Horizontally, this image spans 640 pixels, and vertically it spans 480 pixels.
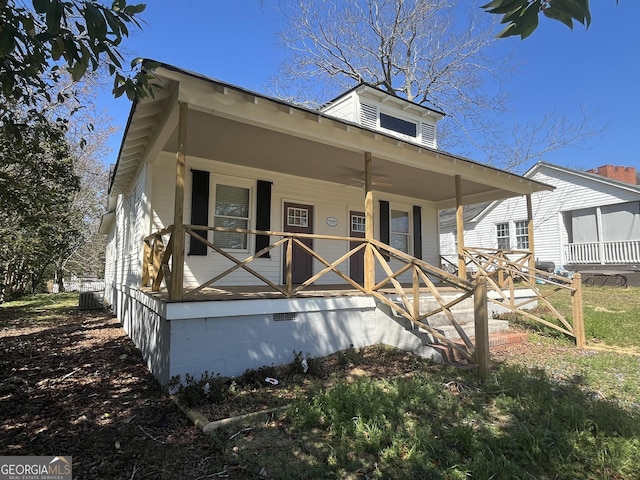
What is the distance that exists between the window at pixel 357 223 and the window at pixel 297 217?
1351 millimetres

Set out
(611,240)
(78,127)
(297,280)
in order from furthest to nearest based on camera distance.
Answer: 1. (78,127)
2. (611,240)
3. (297,280)

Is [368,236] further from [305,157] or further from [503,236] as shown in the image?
[503,236]

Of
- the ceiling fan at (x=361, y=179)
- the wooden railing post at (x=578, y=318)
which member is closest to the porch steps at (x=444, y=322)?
the wooden railing post at (x=578, y=318)

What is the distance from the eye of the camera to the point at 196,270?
22.5 feet

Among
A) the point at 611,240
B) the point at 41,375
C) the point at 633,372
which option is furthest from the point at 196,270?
the point at 611,240

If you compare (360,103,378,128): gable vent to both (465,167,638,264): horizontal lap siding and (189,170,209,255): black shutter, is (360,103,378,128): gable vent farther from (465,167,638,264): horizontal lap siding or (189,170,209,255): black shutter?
(465,167,638,264): horizontal lap siding

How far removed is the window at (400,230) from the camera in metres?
10.1

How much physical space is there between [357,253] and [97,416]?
653 cm

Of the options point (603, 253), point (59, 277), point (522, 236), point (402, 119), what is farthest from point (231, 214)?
point (59, 277)

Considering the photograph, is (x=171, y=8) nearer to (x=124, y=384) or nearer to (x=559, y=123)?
(x=124, y=384)

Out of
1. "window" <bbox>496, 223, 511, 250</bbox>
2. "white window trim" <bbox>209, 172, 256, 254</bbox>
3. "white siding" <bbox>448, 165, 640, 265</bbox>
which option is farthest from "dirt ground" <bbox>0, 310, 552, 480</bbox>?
"window" <bbox>496, 223, 511, 250</bbox>

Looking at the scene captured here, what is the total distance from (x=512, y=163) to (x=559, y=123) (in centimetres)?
294

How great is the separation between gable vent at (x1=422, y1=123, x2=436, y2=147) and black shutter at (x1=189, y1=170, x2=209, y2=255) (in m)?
6.76

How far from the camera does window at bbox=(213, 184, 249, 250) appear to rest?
716 cm
